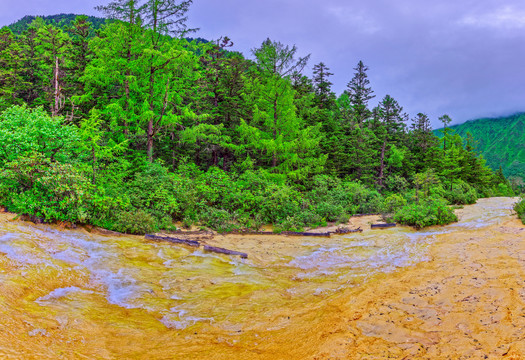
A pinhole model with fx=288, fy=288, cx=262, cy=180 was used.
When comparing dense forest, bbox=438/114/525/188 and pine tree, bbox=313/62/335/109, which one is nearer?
pine tree, bbox=313/62/335/109

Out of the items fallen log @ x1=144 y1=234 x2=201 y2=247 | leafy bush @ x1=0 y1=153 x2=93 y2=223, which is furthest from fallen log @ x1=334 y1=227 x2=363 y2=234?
leafy bush @ x1=0 y1=153 x2=93 y2=223

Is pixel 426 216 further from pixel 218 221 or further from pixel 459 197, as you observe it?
pixel 459 197

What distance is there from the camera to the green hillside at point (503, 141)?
12206 centimetres

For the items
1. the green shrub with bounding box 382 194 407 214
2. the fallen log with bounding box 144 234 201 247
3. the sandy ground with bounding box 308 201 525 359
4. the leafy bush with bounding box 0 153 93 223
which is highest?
the leafy bush with bounding box 0 153 93 223

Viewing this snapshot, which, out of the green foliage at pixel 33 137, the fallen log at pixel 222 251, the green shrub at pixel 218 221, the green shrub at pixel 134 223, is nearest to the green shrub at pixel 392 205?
the green shrub at pixel 218 221

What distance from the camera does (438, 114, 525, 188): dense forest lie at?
12038 centimetres

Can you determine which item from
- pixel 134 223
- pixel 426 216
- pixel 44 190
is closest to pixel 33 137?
pixel 44 190

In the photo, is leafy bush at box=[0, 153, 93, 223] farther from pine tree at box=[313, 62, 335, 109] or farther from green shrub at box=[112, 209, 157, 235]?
pine tree at box=[313, 62, 335, 109]

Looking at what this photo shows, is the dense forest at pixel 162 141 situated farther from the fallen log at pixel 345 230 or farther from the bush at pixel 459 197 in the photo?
the fallen log at pixel 345 230

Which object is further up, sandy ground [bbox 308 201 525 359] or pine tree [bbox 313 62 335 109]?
pine tree [bbox 313 62 335 109]

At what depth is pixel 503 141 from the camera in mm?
147250

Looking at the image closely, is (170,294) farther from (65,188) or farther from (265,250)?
(65,188)

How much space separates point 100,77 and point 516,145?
17972cm

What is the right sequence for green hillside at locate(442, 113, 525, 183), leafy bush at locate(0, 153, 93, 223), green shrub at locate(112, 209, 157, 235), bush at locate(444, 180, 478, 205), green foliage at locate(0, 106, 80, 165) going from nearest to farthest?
leafy bush at locate(0, 153, 93, 223)
green foliage at locate(0, 106, 80, 165)
green shrub at locate(112, 209, 157, 235)
bush at locate(444, 180, 478, 205)
green hillside at locate(442, 113, 525, 183)
